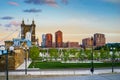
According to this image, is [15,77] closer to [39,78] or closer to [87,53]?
[39,78]

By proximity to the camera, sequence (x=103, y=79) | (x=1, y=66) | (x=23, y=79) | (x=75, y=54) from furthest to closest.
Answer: (x=75, y=54)
(x=1, y=66)
(x=23, y=79)
(x=103, y=79)

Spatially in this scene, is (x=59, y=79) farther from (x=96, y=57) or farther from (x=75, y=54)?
(x=75, y=54)

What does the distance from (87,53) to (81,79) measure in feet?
241

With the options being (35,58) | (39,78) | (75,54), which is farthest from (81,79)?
(75,54)

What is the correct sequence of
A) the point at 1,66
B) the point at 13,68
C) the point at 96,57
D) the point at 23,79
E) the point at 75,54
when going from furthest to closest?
the point at 75,54 → the point at 96,57 → the point at 13,68 → the point at 1,66 → the point at 23,79

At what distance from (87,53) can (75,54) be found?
1012 cm

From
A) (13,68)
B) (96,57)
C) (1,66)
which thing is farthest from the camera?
(96,57)

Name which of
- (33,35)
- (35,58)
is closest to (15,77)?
(35,58)

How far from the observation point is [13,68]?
5647 cm

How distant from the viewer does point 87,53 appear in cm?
10750

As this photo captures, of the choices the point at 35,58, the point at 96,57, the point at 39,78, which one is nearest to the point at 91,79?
the point at 39,78

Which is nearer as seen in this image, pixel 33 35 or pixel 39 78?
pixel 39 78

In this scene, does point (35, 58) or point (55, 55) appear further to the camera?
point (55, 55)

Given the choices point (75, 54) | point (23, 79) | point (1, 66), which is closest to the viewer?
point (23, 79)
